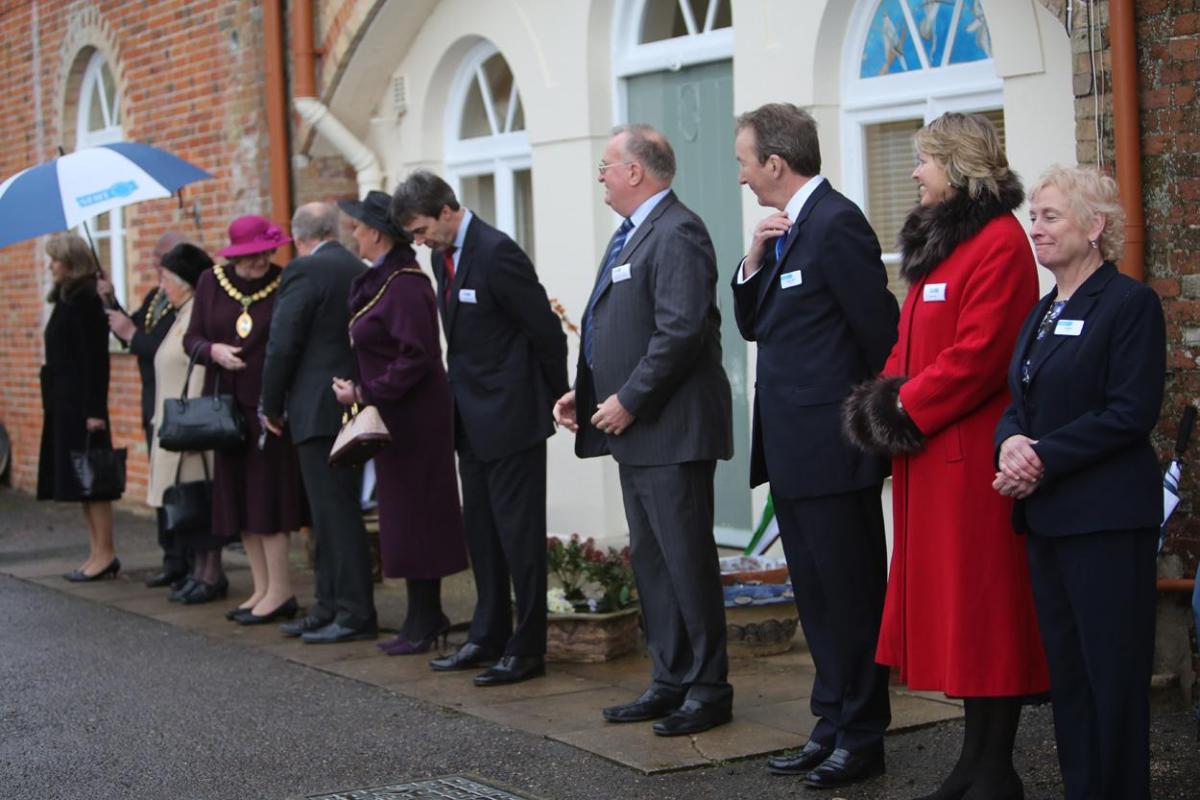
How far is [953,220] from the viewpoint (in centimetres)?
490

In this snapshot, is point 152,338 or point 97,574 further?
point 97,574

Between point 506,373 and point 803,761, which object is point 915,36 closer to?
point 506,373

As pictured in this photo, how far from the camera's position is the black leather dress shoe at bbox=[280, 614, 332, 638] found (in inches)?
326

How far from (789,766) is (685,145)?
14.0 feet

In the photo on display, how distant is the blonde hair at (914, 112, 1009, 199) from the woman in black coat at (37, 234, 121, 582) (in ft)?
21.0

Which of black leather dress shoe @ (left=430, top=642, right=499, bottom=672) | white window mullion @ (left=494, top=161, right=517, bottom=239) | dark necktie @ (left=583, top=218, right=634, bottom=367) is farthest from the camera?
white window mullion @ (left=494, top=161, right=517, bottom=239)

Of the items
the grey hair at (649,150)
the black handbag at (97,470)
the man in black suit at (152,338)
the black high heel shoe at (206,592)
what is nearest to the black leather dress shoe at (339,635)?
the black high heel shoe at (206,592)

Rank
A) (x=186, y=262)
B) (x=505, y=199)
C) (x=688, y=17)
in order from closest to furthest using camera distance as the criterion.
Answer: (x=688, y=17), (x=186, y=262), (x=505, y=199)

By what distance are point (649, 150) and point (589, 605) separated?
2.25 m

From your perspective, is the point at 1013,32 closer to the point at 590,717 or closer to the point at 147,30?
the point at 590,717

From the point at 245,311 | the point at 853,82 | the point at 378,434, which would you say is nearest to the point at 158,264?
the point at 245,311

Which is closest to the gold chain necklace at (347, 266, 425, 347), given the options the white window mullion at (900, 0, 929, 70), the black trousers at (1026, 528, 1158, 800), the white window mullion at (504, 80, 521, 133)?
the white window mullion at (900, 0, 929, 70)

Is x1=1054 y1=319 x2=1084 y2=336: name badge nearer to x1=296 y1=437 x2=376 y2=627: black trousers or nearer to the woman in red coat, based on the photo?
the woman in red coat

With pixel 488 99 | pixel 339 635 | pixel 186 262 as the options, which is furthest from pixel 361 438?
pixel 488 99
